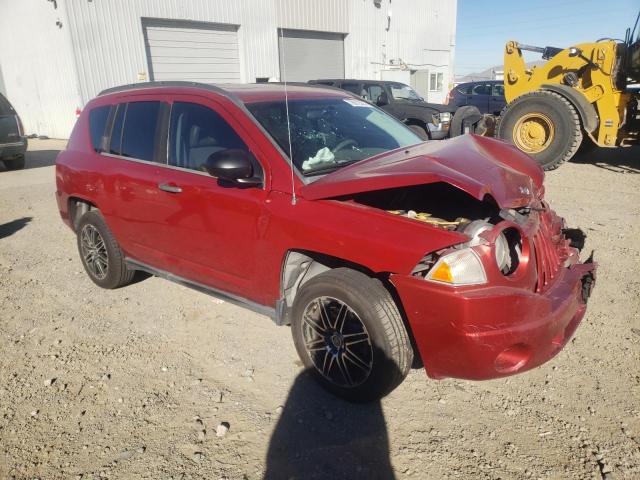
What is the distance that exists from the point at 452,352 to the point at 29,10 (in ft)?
65.5

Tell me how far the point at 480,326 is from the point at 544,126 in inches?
314

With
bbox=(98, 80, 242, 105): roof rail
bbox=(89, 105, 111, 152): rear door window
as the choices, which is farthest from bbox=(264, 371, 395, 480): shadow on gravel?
bbox=(89, 105, 111, 152): rear door window

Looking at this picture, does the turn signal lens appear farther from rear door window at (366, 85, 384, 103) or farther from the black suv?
rear door window at (366, 85, 384, 103)

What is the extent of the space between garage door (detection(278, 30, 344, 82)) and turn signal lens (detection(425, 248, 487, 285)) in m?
18.8

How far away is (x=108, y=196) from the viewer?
158 inches

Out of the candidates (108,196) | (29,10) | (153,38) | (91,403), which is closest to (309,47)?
(153,38)

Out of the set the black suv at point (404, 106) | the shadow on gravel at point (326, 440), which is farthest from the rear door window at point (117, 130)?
the black suv at point (404, 106)

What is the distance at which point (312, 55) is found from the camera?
21094 millimetres

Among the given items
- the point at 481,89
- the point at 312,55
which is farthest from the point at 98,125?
the point at 312,55

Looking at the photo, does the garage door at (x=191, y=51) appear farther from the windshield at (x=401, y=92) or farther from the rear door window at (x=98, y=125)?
the rear door window at (x=98, y=125)

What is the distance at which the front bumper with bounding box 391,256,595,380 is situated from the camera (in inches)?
88.9

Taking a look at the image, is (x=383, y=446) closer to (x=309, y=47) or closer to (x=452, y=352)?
(x=452, y=352)

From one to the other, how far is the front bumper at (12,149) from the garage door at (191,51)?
6195mm

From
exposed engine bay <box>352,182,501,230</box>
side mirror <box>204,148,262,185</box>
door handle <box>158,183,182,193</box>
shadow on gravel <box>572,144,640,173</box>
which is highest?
side mirror <box>204,148,262,185</box>
